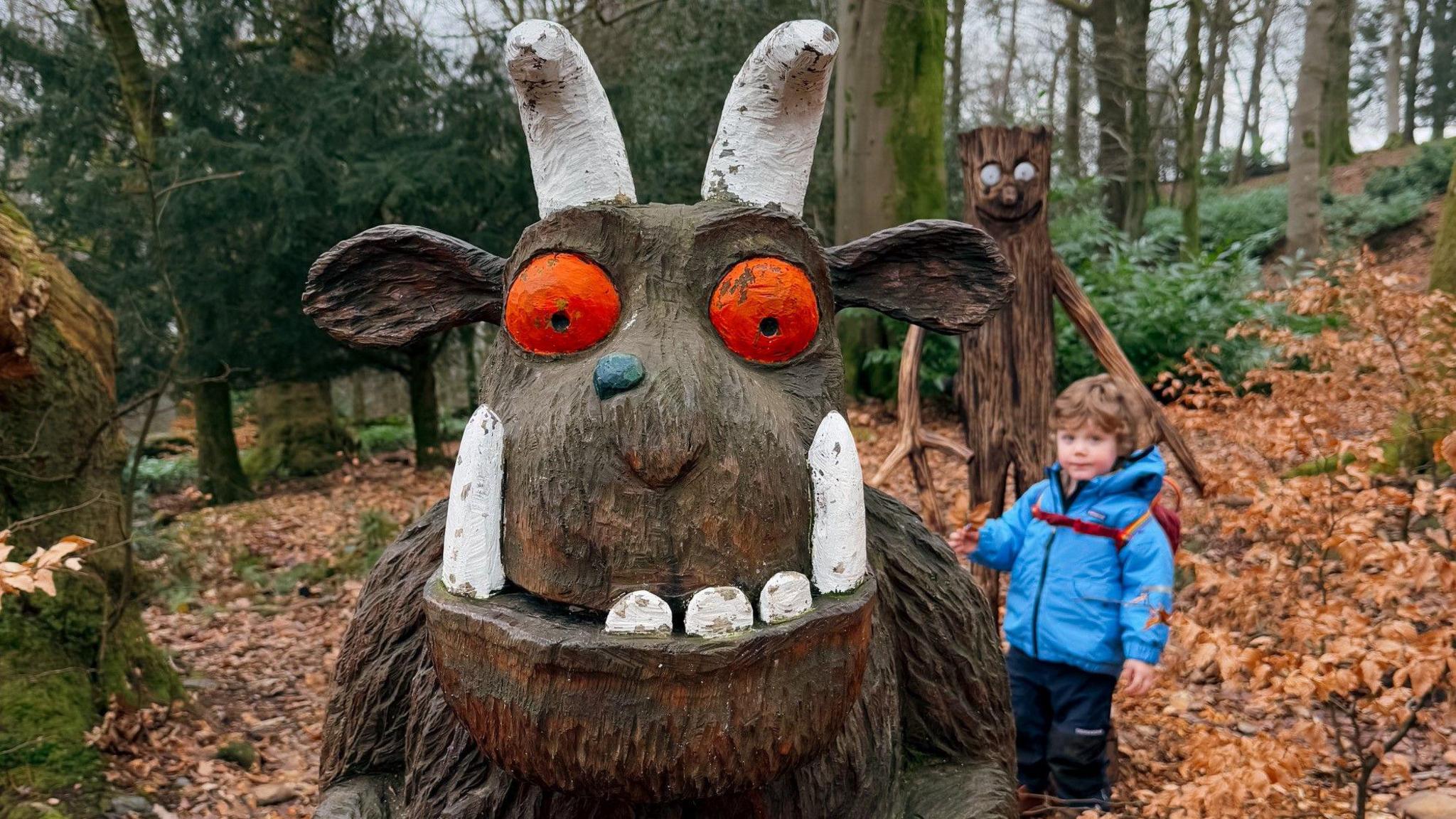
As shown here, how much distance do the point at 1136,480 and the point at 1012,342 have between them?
1.22 meters

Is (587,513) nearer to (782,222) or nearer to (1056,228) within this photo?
(782,222)

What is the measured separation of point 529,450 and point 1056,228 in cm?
1040

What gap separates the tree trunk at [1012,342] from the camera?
383 cm

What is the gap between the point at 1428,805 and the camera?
312 centimetres

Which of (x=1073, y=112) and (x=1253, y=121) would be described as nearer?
(x=1073, y=112)

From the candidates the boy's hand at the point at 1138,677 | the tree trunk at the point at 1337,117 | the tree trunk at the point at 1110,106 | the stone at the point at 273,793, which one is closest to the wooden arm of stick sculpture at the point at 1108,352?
the boy's hand at the point at 1138,677

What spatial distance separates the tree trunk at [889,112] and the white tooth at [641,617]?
7354 millimetres

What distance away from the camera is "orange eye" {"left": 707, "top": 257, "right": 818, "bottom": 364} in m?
1.63

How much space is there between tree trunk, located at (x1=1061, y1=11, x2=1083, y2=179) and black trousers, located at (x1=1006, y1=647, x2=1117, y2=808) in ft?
47.1

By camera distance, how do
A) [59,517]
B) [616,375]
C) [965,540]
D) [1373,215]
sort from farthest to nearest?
[1373,215] → [59,517] → [965,540] → [616,375]

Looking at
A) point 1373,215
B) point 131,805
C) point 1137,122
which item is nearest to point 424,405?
point 131,805

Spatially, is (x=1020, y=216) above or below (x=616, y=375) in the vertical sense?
above

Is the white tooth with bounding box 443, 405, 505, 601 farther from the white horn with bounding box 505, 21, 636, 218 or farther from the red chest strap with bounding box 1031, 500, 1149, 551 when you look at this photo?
the red chest strap with bounding box 1031, 500, 1149, 551

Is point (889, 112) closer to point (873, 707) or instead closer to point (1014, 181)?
point (1014, 181)
